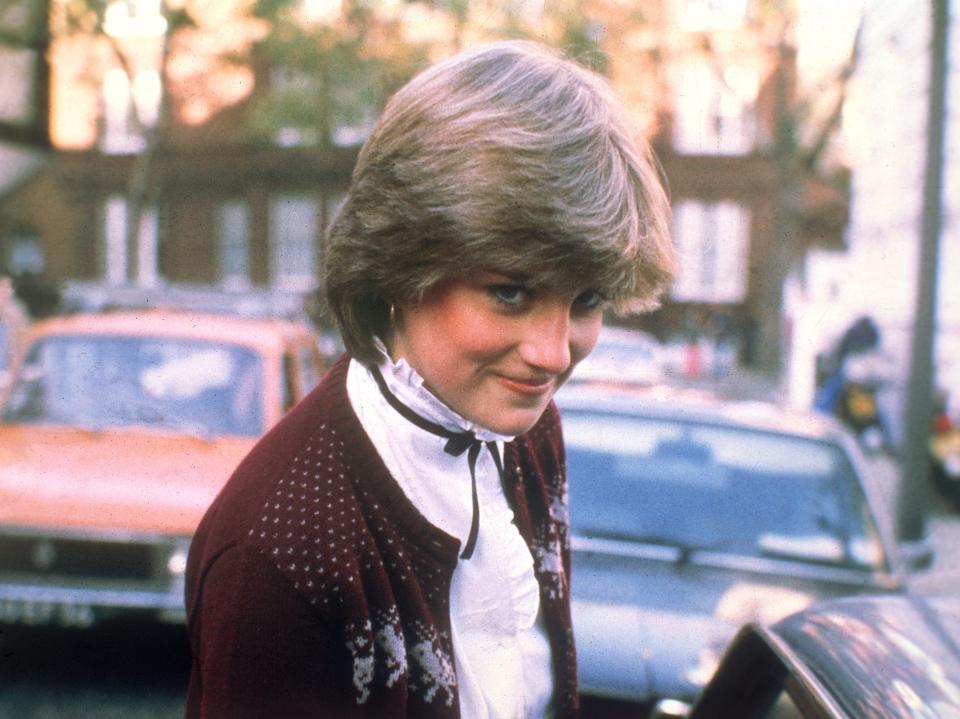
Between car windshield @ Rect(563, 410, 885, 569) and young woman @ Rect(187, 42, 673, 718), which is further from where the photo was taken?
car windshield @ Rect(563, 410, 885, 569)

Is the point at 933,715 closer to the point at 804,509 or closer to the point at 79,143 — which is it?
the point at 804,509

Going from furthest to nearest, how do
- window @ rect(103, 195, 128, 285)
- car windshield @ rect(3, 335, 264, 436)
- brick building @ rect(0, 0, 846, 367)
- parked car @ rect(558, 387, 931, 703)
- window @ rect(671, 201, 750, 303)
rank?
window @ rect(103, 195, 128, 285) → window @ rect(671, 201, 750, 303) → brick building @ rect(0, 0, 846, 367) → car windshield @ rect(3, 335, 264, 436) → parked car @ rect(558, 387, 931, 703)

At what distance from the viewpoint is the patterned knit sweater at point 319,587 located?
1.30 m

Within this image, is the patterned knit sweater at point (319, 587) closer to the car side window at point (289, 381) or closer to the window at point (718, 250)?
the car side window at point (289, 381)

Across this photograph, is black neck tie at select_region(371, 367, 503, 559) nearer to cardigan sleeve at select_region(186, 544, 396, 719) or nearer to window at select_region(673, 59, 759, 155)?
cardigan sleeve at select_region(186, 544, 396, 719)

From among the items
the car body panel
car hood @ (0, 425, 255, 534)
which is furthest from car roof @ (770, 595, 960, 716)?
car hood @ (0, 425, 255, 534)

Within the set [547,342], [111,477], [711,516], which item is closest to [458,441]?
[547,342]

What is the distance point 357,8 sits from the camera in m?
19.5

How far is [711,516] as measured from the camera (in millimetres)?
4027

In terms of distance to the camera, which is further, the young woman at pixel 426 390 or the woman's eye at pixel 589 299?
the woman's eye at pixel 589 299

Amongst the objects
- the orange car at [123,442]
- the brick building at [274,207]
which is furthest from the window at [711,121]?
the orange car at [123,442]

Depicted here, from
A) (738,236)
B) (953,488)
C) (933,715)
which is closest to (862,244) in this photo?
(738,236)

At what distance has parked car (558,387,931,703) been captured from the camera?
11.9 feet

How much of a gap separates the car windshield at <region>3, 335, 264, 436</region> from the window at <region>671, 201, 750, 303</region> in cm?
2638
